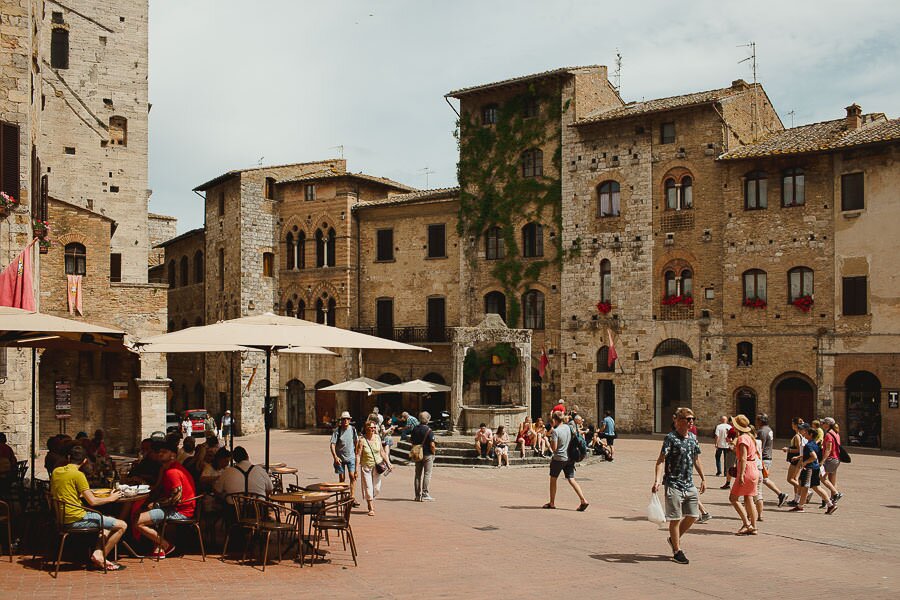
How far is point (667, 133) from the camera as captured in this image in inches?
1358

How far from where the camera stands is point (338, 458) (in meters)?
15.5

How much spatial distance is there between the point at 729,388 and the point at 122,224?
77.2 feet

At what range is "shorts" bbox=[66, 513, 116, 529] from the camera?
9635 millimetres

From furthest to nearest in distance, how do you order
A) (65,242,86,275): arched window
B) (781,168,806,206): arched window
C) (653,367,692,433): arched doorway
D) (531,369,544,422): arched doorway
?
1. (531,369,544,422): arched doorway
2. (653,367,692,433): arched doorway
3. (781,168,806,206): arched window
4. (65,242,86,275): arched window

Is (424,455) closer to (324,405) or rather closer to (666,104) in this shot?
(666,104)

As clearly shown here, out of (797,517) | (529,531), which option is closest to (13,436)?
(529,531)

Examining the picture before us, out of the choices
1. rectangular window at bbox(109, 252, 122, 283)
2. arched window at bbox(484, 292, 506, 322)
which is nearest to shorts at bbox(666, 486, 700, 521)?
arched window at bbox(484, 292, 506, 322)

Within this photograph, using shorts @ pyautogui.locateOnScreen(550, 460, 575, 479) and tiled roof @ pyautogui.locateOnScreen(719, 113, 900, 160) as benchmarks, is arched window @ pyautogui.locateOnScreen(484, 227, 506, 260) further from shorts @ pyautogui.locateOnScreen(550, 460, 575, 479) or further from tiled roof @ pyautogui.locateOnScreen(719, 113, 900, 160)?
shorts @ pyautogui.locateOnScreen(550, 460, 575, 479)

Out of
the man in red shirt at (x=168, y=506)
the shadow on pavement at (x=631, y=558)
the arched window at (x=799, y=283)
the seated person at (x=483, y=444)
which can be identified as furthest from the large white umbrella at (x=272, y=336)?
the arched window at (x=799, y=283)

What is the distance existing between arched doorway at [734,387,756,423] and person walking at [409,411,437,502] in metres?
18.6

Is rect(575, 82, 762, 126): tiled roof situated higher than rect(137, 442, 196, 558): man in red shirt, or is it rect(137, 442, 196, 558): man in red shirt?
rect(575, 82, 762, 126): tiled roof

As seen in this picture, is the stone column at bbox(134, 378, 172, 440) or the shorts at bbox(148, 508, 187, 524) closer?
the shorts at bbox(148, 508, 187, 524)

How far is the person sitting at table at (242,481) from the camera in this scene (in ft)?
36.1

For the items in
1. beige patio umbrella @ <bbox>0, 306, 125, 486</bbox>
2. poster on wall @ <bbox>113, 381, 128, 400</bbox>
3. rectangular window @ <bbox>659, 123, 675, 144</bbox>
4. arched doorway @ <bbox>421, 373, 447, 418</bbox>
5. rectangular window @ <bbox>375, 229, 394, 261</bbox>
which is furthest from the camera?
rectangular window @ <bbox>375, 229, 394, 261</bbox>
